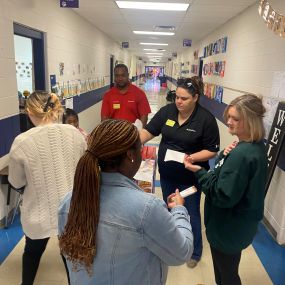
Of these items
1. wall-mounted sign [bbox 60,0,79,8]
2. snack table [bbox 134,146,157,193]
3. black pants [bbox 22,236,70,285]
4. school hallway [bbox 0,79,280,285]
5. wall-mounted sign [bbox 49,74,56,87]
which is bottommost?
school hallway [bbox 0,79,280,285]

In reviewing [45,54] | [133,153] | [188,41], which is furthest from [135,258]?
[188,41]

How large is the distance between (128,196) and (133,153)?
5.7 inches

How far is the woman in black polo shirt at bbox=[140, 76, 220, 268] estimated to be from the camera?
91.3 inches

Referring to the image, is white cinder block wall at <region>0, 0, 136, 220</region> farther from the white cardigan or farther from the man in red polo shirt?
the white cardigan

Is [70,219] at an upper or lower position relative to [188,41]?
lower

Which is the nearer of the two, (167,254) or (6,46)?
(167,254)

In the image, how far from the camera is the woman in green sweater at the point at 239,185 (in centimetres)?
152

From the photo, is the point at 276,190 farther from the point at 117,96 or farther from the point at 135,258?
the point at 135,258

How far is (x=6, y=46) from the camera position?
3045mm

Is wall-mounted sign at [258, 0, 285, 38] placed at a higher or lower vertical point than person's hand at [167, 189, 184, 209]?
higher

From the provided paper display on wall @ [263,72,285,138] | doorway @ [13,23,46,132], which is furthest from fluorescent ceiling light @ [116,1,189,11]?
paper display on wall @ [263,72,285,138]

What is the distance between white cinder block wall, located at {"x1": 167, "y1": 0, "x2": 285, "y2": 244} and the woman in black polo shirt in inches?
48.2

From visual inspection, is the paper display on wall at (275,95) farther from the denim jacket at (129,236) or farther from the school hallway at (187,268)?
the denim jacket at (129,236)

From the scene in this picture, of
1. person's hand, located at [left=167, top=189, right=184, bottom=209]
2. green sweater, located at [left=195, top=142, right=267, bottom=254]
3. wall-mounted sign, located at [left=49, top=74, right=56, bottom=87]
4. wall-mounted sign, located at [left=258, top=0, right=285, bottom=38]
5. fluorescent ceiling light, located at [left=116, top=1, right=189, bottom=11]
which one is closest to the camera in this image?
person's hand, located at [left=167, top=189, right=184, bottom=209]
